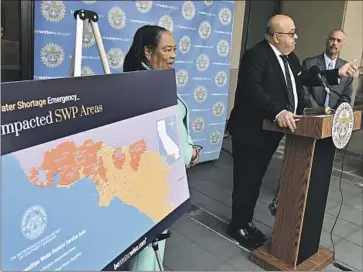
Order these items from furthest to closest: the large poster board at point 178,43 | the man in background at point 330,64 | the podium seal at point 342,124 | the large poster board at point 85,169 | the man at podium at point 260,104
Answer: the man in background at point 330,64 < the large poster board at point 178,43 < the man at podium at point 260,104 < the podium seal at point 342,124 < the large poster board at point 85,169

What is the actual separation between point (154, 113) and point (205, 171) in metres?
2.79

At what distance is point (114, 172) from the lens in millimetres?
968

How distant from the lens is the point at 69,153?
0.83 meters

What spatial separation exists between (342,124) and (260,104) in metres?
0.45

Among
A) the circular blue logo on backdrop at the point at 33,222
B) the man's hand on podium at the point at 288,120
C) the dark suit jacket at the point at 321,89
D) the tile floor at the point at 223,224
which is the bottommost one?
the tile floor at the point at 223,224

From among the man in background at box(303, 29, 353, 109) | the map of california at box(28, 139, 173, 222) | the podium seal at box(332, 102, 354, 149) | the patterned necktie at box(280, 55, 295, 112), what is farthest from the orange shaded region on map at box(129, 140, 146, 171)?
the man in background at box(303, 29, 353, 109)

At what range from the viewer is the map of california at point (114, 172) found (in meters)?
0.80

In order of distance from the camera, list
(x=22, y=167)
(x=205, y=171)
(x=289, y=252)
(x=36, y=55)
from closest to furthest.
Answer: (x=22, y=167)
(x=289, y=252)
(x=36, y=55)
(x=205, y=171)

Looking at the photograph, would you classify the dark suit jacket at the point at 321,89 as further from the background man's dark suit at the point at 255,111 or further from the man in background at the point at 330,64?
the background man's dark suit at the point at 255,111

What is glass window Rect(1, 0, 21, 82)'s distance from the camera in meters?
2.65

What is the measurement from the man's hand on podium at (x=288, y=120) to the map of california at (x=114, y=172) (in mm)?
968

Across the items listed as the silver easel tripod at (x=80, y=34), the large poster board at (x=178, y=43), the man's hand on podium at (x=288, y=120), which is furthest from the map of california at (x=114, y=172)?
the large poster board at (x=178, y=43)

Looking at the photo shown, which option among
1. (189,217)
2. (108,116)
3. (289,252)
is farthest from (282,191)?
(108,116)

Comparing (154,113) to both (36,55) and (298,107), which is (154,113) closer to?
(298,107)
